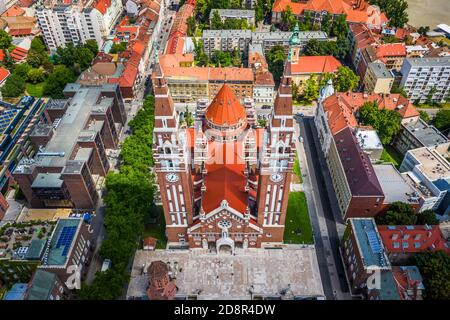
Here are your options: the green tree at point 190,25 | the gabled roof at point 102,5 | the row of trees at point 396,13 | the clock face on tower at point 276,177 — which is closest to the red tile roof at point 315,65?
the row of trees at point 396,13

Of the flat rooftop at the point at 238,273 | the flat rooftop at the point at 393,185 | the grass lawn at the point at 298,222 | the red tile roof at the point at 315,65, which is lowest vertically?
the flat rooftop at the point at 238,273

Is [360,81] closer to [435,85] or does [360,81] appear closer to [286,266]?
[435,85]

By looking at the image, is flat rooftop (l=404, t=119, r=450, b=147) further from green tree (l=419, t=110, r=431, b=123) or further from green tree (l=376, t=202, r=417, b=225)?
green tree (l=376, t=202, r=417, b=225)

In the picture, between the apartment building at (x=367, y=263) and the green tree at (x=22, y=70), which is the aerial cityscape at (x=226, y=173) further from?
the green tree at (x=22, y=70)

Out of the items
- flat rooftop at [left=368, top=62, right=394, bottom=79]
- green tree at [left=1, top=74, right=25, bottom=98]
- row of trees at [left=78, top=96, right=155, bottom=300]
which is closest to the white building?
green tree at [left=1, top=74, right=25, bottom=98]

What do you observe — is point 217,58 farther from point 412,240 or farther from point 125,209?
point 412,240

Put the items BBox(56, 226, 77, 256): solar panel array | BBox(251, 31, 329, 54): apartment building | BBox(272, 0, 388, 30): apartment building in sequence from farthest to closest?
BBox(272, 0, 388, 30): apartment building, BBox(251, 31, 329, 54): apartment building, BBox(56, 226, 77, 256): solar panel array
